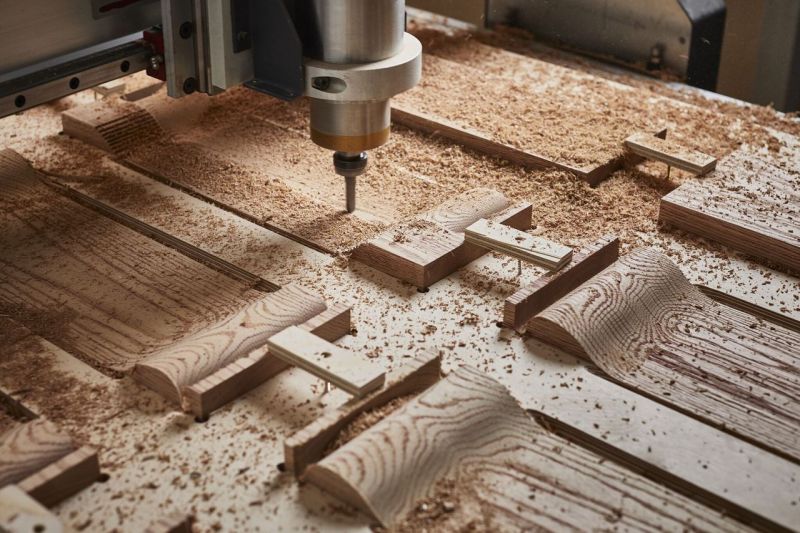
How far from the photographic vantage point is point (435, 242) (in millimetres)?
2143

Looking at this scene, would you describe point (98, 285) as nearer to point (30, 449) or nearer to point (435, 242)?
A: point (30, 449)

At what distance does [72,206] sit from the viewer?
92.4 inches

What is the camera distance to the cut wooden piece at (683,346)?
178 cm

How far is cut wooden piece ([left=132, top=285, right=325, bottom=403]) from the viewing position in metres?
1.77

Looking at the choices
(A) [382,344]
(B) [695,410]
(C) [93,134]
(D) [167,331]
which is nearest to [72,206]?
(C) [93,134]

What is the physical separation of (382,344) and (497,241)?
0.34 meters

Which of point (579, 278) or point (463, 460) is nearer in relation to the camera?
point (463, 460)

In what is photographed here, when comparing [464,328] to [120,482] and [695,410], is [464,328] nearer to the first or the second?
[695,410]

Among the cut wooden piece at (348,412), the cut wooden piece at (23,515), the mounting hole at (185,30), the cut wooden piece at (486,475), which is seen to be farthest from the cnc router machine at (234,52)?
the cut wooden piece at (23,515)

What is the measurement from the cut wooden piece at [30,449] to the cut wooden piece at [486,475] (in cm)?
39

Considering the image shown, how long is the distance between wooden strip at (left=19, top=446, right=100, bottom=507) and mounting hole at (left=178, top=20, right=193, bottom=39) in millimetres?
917

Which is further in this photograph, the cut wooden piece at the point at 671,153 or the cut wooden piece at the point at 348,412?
the cut wooden piece at the point at 671,153

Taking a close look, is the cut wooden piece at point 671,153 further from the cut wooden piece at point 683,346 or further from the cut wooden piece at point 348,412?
the cut wooden piece at point 348,412

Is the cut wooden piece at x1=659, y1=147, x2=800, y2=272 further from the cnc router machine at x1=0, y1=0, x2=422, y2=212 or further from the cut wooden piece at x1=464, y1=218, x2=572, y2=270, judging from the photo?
the cnc router machine at x1=0, y1=0, x2=422, y2=212
